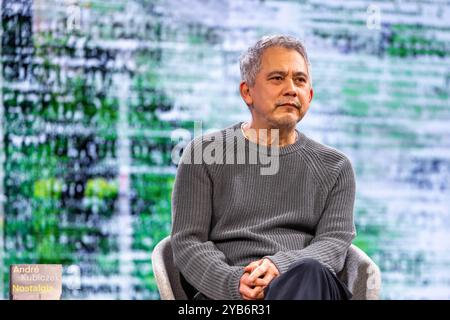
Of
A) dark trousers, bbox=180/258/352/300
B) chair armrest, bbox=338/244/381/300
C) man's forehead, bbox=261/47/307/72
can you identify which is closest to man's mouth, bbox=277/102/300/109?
man's forehead, bbox=261/47/307/72

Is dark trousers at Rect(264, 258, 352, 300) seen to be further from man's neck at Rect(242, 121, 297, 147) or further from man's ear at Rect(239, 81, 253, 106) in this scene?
man's ear at Rect(239, 81, 253, 106)

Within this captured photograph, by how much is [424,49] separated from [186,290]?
7.29ft

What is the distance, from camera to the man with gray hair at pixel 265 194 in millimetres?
2324

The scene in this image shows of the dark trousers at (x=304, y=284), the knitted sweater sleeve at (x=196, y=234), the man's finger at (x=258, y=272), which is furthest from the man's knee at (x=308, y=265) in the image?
the knitted sweater sleeve at (x=196, y=234)

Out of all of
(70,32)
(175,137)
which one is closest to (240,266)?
(175,137)

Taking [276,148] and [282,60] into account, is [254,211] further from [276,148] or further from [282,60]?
[282,60]

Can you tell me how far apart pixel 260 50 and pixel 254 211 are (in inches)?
20.0

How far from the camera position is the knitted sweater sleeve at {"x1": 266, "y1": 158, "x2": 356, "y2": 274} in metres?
2.24

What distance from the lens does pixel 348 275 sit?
241cm

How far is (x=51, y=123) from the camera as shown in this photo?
12.3 ft

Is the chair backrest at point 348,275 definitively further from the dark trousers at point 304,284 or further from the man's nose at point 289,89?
the man's nose at point 289,89

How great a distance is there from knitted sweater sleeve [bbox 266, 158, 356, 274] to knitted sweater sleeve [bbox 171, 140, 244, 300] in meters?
0.16

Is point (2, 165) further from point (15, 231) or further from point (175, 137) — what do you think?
point (175, 137)

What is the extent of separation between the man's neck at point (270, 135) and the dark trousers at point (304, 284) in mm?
568
